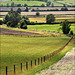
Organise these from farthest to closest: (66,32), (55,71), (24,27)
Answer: (24,27)
(66,32)
(55,71)

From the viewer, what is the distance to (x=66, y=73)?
38594 millimetres

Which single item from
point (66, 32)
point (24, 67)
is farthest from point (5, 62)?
point (66, 32)

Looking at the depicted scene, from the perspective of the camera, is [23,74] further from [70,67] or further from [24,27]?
[24,27]

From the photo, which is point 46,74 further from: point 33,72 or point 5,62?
point 5,62

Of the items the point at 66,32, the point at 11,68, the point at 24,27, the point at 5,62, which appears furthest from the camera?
the point at 24,27

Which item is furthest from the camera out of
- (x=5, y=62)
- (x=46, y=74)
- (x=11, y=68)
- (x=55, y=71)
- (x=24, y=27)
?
(x=24, y=27)

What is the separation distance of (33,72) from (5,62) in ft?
36.1

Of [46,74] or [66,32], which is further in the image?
[66,32]

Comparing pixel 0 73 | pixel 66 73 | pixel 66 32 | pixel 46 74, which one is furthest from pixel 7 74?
pixel 66 32

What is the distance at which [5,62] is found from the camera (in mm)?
49531

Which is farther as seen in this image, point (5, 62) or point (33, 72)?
point (5, 62)

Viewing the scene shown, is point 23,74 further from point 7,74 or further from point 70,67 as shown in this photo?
point 70,67

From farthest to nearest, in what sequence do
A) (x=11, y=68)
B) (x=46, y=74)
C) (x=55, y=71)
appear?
(x=11, y=68), (x=55, y=71), (x=46, y=74)

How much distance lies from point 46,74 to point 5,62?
1372cm
